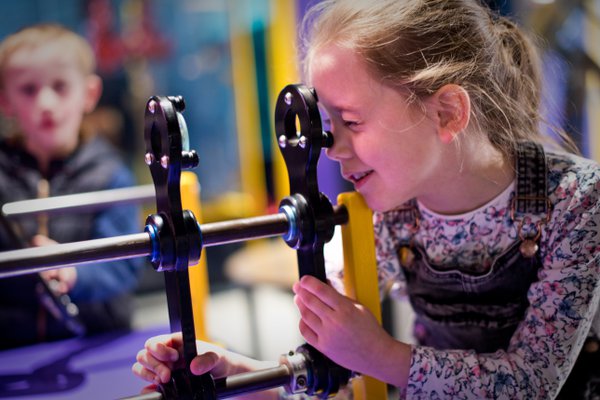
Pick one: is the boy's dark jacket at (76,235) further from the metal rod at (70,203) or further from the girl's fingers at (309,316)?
the girl's fingers at (309,316)

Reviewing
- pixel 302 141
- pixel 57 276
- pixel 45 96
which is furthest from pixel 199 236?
pixel 45 96

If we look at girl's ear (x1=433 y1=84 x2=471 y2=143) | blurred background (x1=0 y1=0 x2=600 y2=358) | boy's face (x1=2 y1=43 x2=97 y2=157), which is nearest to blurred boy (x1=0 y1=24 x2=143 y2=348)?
boy's face (x1=2 y1=43 x2=97 y2=157)

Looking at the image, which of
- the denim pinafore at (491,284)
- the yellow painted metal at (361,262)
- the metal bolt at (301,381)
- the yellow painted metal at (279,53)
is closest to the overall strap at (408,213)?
the denim pinafore at (491,284)

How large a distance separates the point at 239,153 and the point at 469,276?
115 inches

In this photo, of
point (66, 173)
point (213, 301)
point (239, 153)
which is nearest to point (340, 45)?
point (66, 173)

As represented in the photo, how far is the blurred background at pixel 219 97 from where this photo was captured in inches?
107

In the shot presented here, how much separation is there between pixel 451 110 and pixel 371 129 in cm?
11

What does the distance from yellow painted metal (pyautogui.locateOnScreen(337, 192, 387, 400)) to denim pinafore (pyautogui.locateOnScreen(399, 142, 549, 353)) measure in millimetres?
169

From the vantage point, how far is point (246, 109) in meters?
3.58

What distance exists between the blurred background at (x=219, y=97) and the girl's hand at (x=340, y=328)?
A: 1.57m

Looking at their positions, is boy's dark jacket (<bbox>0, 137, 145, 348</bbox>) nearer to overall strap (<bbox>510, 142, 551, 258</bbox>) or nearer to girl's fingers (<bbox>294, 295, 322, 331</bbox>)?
girl's fingers (<bbox>294, 295, 322, 331</bbox>)

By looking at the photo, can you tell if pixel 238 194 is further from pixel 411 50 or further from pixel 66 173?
pixel 411 50

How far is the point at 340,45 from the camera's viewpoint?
2.37ft

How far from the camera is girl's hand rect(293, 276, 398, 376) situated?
2.05ft
